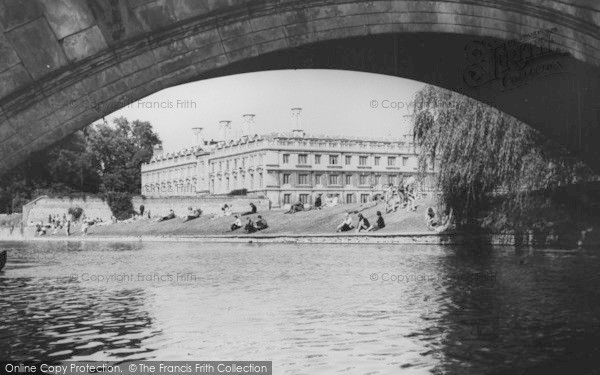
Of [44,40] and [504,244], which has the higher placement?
[44,40]

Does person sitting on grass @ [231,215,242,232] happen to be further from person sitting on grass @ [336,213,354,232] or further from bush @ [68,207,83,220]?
bush @ [68,207,83,220]

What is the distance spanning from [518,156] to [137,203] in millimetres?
55538

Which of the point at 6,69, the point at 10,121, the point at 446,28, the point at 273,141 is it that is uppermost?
the point at 273,141

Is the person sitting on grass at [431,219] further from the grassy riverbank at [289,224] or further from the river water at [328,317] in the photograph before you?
the river water at [328,317]

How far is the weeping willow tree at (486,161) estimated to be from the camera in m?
21.3

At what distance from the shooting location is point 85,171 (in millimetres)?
76875

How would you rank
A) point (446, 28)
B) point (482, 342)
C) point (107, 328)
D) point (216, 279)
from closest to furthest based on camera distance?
1. point (446, 28)
2. point (482, 342)
3. point (107, 328)
4. point (216, 279)

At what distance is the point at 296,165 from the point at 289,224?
35981 millimetres

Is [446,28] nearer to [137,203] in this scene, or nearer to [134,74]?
[134,74]

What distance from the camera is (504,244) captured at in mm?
25781

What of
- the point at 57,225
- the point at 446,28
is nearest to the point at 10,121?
the point at 446,28

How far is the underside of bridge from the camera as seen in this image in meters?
4.84

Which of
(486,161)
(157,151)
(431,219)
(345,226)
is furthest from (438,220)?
(157,151)

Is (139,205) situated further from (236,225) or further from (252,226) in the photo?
(252,226)
